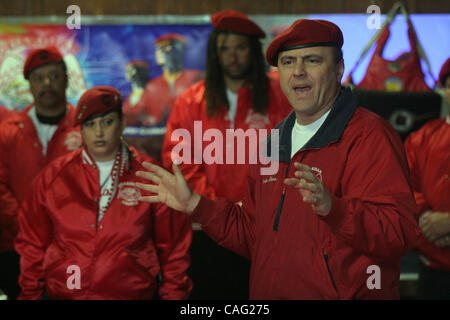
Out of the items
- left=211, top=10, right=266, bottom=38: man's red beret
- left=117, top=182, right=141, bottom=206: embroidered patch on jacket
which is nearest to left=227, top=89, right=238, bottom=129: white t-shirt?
left=211, top=10, right=266, bottom=38: man's red beret

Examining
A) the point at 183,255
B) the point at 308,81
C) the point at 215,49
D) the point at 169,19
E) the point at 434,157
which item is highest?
the point at 169,19

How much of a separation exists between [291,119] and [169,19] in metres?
2.32

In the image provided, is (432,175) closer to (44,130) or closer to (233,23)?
(233,23)

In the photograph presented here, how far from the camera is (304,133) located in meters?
1.62

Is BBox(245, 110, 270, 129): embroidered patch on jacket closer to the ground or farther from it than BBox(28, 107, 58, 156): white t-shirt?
farther from it

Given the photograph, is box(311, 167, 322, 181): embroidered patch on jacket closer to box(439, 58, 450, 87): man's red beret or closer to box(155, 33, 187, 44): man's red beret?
box(439, 58, 450, 87): man's red beret

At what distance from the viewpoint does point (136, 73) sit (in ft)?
12.4

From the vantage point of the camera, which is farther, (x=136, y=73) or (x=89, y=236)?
(x=136, y=73)

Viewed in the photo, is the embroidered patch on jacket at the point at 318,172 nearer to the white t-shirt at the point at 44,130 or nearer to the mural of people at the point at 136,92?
the white t-shirt at the point at 44,130

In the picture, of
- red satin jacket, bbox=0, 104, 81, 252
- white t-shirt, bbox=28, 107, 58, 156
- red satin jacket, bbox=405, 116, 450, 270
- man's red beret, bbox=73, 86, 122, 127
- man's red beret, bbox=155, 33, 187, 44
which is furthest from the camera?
man's red beret, bbox=155, 33, 187, 44

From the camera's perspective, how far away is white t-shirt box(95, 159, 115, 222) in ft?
7.25

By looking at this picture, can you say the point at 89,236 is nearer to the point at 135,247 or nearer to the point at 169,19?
the point at 135,247

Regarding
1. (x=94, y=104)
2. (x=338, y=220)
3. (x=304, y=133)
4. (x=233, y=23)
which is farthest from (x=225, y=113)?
(x=338, y=220)
